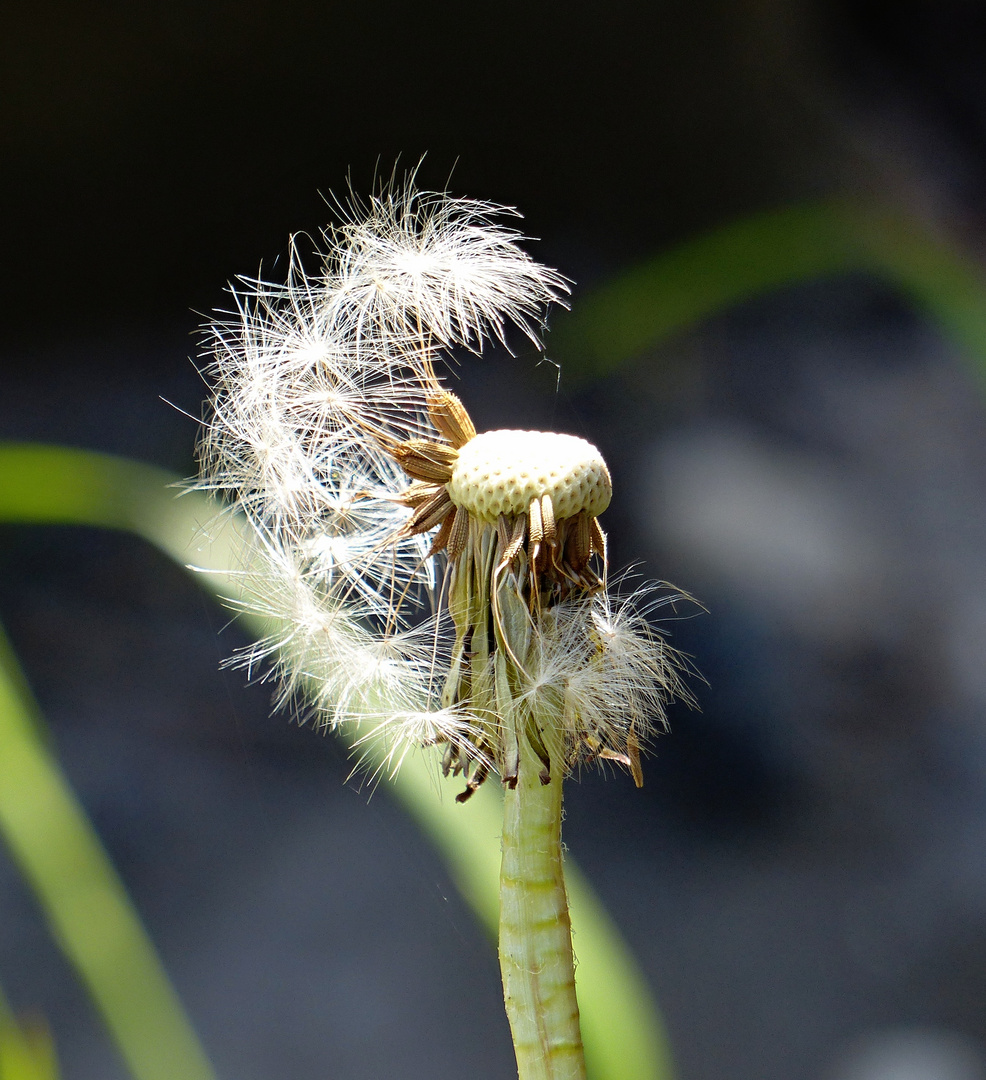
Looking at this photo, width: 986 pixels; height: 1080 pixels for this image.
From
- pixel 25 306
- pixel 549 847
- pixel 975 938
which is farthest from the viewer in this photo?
pixel 25 306

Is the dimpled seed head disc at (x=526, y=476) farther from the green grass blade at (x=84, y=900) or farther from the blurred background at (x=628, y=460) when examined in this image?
the green grass blade at (x=84, y=900)

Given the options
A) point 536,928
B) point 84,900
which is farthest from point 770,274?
point 84,900

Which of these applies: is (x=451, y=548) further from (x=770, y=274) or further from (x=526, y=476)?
(x=770, y=274)

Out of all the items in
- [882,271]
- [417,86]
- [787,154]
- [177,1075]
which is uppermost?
[417,86]

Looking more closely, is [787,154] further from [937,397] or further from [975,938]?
[975,938]

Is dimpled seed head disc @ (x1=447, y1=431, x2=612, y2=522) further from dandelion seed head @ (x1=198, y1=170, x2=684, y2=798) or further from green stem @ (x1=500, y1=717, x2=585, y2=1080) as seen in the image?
Result: green stem @ (x1=500, y1=717, x2=585, y2=1080)

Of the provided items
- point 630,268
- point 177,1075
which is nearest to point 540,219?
point 630,268

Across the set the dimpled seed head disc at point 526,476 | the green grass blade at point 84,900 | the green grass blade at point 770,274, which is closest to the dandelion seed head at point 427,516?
the dimpled seed head disc at point 526,476
